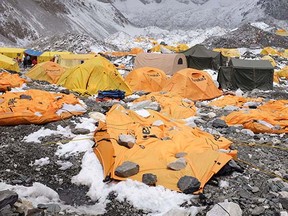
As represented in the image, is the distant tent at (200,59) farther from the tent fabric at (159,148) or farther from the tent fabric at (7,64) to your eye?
the tent fabric at (159,148)

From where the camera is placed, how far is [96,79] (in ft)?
50.9

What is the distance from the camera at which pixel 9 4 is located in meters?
61.1

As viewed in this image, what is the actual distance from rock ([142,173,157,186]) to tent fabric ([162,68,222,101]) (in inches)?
346

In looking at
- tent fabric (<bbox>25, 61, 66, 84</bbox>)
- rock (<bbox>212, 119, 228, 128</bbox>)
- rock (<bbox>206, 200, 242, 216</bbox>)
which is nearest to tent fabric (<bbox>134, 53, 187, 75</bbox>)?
tent fabric (<bbox>25, 61, 66, 84</bbox>)

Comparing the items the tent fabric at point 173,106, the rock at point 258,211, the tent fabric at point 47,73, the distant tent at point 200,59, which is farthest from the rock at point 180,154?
the distant tent at point 200,59

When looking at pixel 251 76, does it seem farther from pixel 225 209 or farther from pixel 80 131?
pixel 225 209

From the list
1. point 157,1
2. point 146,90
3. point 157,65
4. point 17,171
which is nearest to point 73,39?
point 157,65

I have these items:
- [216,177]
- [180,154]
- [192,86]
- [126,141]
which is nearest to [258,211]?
[216,177]

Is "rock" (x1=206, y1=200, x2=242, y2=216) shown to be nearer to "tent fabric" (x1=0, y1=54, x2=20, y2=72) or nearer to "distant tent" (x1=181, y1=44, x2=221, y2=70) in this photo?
"tent fabric" (x1=0, y1=54, x2=20, y2=72)

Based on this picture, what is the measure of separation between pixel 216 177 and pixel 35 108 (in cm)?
537

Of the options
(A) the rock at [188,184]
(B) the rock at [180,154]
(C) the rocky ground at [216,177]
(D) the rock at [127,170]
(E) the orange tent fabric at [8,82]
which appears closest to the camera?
(C) the rocky ground at [216,177]

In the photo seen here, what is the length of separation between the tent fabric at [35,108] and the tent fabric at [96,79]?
4.27m

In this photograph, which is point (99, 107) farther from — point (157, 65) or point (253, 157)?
point (157, 65)

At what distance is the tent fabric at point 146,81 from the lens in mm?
16675
